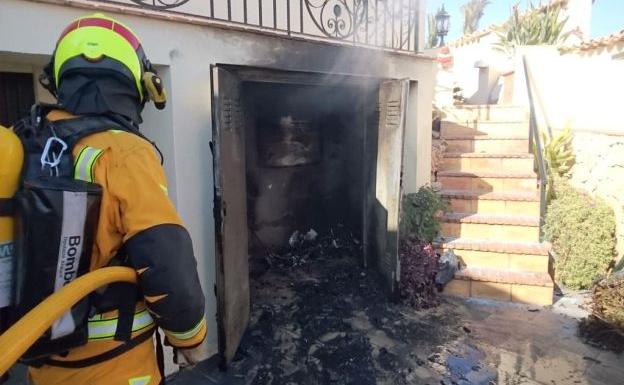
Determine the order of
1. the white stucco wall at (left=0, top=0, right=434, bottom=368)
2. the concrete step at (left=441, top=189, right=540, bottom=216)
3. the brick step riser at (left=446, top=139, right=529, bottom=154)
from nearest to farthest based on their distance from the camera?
the white stucco wall at (left=0, top=0, right=434, bottom=368), the concrete step at (left=441, top=189, right=540, bottom=216), the brick step riser at (left=446, top=139, right=529, bottom=154)

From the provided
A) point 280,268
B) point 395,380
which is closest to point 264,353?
point 395,380

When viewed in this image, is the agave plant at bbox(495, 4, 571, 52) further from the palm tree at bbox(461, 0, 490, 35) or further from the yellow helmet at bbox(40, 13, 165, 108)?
the palm tree at bbox(461, 0, 490, 35)

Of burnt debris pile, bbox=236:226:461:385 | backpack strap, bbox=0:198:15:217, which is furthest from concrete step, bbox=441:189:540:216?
backpack strap, bbox=0:198:15:217

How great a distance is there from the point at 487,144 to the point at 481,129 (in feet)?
2.16

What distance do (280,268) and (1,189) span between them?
4396 millimetres

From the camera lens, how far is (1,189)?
1.32 m

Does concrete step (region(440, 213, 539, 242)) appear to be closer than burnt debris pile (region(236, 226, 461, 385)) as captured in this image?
No

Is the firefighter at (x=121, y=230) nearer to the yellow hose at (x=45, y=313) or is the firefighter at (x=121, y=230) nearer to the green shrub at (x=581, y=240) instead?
the yellow hose at (x=45, y=313)

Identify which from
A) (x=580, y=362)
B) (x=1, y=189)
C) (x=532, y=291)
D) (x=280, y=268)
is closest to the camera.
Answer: (x=1, y=189)

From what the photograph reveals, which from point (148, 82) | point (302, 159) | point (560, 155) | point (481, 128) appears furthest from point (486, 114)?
point (148, 82)

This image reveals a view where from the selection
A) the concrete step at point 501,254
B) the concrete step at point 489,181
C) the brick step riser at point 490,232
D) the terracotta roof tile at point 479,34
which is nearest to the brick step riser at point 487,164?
the concrete step at point 489,181

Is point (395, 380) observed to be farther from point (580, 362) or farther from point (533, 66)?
point (533, 66)

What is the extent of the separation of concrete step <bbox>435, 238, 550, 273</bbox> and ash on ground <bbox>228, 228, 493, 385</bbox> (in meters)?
0.81

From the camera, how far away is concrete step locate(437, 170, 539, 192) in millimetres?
5641
